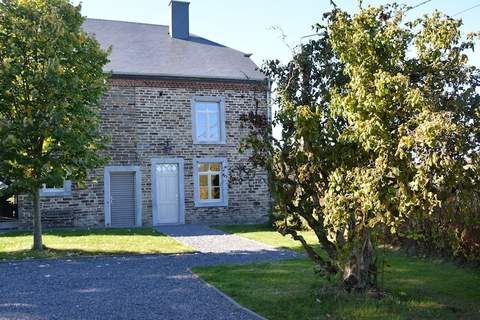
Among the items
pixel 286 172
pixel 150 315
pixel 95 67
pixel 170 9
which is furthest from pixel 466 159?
pixel 170 9

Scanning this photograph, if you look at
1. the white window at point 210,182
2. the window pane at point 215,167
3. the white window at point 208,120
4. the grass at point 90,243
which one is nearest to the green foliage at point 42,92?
the grass at point 90,243

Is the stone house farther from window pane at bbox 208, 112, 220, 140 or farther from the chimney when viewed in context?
the chimney

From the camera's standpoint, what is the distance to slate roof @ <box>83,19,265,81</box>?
18.7m

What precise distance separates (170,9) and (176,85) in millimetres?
5021

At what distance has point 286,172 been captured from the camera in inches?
249

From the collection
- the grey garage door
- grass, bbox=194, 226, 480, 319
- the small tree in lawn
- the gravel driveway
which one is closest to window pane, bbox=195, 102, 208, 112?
the grey garage door

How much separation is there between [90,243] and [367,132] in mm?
9827

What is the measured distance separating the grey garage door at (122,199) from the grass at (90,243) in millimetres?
1697

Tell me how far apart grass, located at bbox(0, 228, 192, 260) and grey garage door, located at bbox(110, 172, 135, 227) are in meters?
1.70

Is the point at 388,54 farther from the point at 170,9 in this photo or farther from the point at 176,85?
the point at 170,9

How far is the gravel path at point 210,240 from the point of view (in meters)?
12.0

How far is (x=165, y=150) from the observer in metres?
18.6

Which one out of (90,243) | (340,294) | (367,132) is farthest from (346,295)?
(90,243)

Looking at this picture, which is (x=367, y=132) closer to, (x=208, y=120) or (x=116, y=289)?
(x=116, y=289)
